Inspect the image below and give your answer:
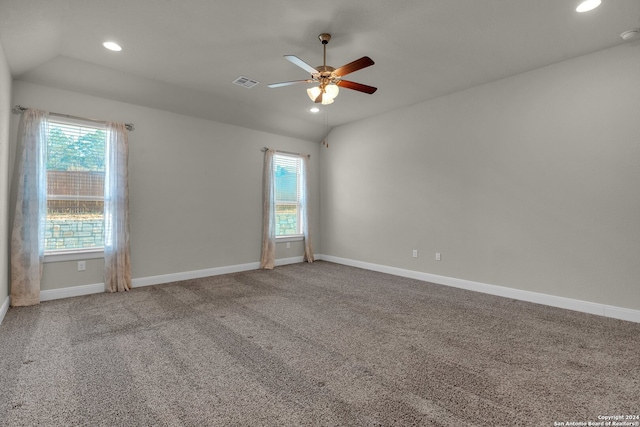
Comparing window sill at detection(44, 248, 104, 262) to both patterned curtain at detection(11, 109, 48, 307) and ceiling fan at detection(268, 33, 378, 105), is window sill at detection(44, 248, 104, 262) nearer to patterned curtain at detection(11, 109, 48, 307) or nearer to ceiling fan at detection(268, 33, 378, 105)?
patterned curtain at detection(11, 109, 48, 307)

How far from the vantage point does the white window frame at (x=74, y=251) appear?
381 centimetres

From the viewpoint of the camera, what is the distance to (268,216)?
579 centimetres

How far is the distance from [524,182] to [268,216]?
4.13m

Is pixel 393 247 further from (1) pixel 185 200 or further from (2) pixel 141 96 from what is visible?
(2) pixel 141 96

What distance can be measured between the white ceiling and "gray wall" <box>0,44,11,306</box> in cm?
24

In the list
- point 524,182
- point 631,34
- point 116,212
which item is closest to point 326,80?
point 524,182

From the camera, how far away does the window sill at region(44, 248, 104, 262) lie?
3.79 m

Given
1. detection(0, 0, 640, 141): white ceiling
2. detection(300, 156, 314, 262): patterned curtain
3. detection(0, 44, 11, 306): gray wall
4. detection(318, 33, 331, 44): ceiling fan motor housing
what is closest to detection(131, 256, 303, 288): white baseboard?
detection(300, 156, 314, 262): patterned curtain

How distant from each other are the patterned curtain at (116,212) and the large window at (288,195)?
8.64 feet

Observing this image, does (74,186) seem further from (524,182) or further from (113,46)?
(524,182)

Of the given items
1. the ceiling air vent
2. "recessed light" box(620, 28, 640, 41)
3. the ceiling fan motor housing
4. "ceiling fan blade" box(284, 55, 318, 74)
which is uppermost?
the ceiling air vent

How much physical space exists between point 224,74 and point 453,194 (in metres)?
3.66

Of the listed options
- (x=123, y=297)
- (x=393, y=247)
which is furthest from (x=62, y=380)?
(x=393, y=247)

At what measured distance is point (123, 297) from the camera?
3896 mm
